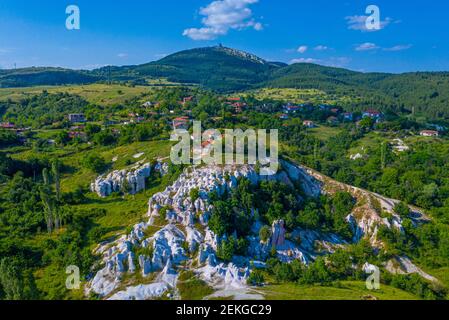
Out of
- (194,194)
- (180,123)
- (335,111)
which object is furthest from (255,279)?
(335,111)

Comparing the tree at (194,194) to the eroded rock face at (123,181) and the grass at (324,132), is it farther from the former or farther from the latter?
the grass at (324,132)

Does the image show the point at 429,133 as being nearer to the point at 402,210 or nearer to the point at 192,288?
the point at 402,210

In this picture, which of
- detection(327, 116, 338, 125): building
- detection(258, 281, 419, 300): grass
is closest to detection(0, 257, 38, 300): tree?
detection(258, 281, 419, 300): grass

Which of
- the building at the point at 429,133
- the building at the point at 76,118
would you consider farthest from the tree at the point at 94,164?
the building at the point at 429,133

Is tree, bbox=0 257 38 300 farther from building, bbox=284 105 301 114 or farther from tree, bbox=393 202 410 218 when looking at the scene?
building, bbox=284 105 301 114
